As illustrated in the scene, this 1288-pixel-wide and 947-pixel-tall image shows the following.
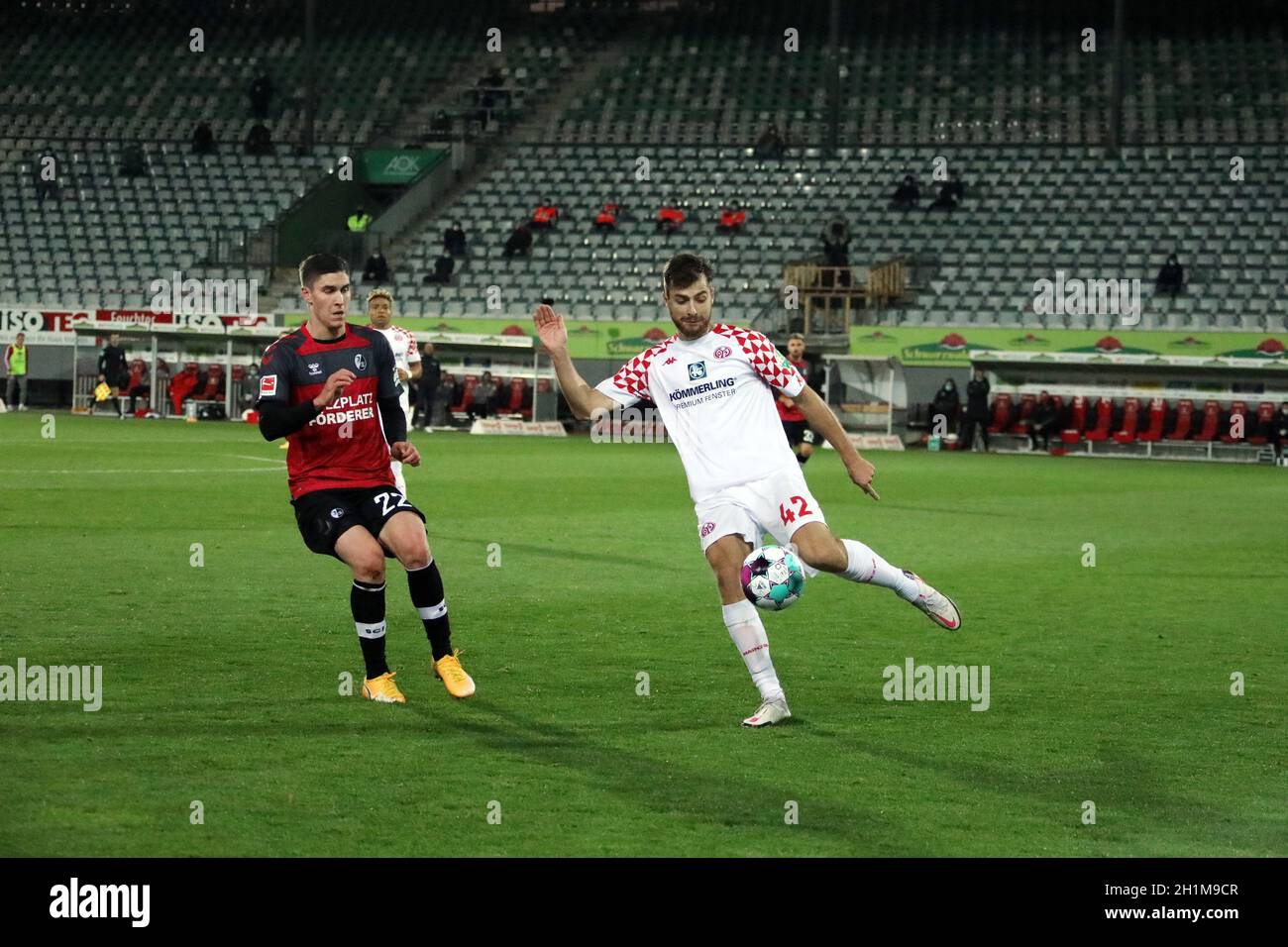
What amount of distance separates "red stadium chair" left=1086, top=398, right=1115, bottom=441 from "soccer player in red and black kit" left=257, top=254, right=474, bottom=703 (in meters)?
29.0

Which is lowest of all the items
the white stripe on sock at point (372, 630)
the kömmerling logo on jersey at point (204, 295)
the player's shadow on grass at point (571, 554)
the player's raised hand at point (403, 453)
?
the white stripe on sock at point (372, 630)

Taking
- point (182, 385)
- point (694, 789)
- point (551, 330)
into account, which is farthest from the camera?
point (182, 385)

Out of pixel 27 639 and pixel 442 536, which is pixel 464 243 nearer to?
pixel 442 536

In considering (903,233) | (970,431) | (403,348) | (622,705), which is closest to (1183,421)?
(970,431)

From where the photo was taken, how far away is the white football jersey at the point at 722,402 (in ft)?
26.5

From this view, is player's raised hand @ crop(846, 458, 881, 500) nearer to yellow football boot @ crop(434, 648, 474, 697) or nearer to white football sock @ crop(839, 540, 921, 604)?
white football sock @ crop(839, 540, 921, 604)

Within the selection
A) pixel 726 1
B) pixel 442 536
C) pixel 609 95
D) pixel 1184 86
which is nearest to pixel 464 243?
pixel 609 95

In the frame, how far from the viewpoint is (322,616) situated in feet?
35.8

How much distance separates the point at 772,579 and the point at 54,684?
3.37 m

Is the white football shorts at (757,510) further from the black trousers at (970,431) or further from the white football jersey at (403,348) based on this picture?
the black trousers at (970,431)

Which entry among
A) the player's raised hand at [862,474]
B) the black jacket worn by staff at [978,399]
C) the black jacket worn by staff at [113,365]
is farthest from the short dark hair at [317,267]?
the black jacket worn by staff at [113,365]

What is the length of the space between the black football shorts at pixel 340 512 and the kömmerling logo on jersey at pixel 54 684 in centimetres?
119

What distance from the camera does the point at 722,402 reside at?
26.6 feet
